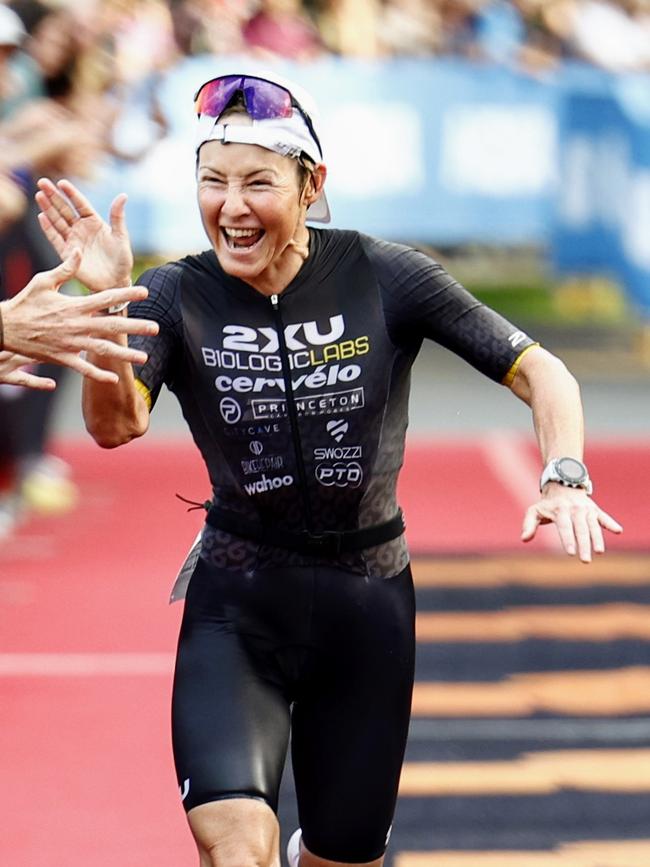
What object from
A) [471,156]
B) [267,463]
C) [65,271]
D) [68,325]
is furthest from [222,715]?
[471,156]

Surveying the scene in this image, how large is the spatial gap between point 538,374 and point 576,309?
10.5 metres

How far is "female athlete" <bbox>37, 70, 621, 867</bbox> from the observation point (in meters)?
4.05

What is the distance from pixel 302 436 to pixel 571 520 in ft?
2.18

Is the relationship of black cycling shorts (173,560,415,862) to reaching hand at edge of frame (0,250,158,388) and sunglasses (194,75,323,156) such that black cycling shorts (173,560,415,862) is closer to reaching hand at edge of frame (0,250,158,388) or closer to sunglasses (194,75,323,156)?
reaching hand at edge of frame (0,250,158,388)

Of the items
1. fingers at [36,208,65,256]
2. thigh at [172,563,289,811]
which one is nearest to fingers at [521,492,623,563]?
thigh at [172,563,289,811]

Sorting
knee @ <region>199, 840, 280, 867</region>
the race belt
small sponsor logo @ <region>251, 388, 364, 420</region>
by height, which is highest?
small sponsor logo @ <region>251, 388, 364, 420</region>

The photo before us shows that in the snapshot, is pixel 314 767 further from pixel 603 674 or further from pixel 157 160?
pixel 157 160

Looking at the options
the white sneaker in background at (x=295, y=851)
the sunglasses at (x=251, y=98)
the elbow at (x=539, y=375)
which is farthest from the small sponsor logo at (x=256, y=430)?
the white sneaker in background at (x=295, y=851)

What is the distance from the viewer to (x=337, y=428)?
4.20m

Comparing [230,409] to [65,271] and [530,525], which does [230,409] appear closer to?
[65,271]

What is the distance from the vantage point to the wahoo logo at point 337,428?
13.8 ft

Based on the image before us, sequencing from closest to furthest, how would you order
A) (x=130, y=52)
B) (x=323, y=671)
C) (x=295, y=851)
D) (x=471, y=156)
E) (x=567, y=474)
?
(x=567, y=474) < (x=323, y=671) < (x=295, y=851) < (x=130, y=52) < (x=471, y=156)

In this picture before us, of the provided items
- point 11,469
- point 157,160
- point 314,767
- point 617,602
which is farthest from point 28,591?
point 157,160

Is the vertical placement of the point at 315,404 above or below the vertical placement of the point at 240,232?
below
